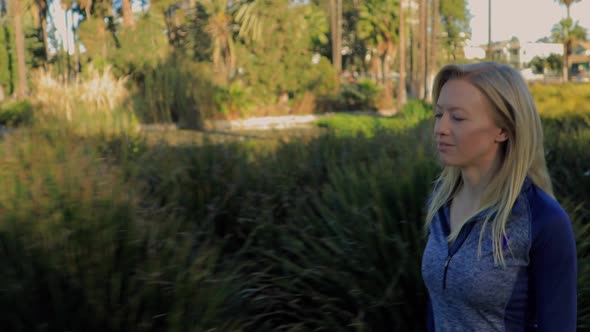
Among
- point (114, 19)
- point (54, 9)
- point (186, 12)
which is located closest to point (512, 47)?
point (186, 12)

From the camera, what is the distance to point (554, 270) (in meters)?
1.91

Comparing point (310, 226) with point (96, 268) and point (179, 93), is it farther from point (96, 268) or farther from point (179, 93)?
point (179, 93)

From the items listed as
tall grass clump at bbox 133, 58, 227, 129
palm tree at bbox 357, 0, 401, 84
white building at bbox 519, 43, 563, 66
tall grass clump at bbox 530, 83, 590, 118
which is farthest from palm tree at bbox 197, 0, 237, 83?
white building at bbox 519, 43, 563, 66

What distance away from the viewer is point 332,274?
11.5 feet

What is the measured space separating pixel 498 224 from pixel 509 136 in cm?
30

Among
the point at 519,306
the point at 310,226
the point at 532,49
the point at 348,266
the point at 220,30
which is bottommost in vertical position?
the point at 348,266

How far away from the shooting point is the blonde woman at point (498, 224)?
6.34ft

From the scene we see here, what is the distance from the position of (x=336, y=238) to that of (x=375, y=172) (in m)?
0.79

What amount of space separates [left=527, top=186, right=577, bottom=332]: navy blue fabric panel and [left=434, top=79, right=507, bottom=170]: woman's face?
285mm

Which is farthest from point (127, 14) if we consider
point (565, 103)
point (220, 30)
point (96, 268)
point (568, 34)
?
point (568, 34)

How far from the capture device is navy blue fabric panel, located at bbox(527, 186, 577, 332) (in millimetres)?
1908

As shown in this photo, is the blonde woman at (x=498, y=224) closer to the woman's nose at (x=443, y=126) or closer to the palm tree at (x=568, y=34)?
the woman's nose at (x=443, y=126)

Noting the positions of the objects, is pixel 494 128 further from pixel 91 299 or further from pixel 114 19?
pixel 114 19

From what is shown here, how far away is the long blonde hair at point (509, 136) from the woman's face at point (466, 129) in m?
0.02
